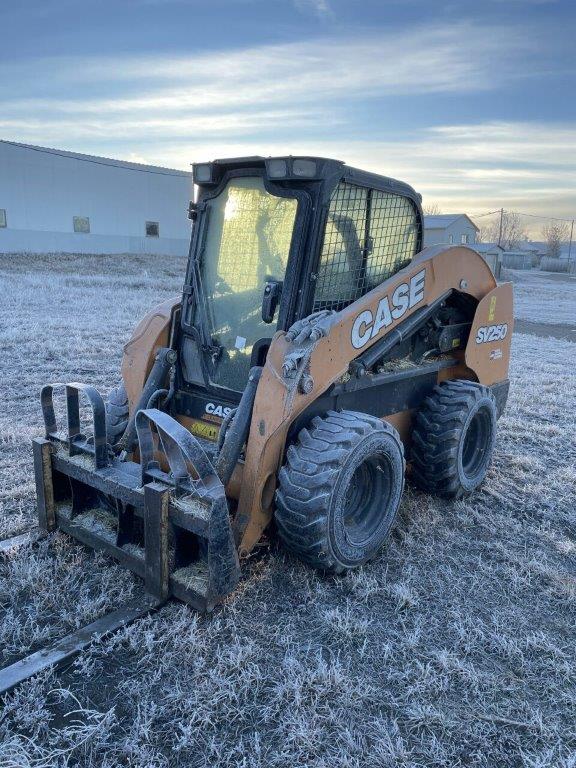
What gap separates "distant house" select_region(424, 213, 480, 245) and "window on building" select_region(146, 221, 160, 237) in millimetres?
22873

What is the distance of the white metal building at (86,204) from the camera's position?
2819 centimetres

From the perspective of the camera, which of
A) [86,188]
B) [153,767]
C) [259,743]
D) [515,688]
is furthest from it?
[86,188]

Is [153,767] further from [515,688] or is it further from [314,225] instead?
[314,225]

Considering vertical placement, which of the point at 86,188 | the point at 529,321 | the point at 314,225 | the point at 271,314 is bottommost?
the point at 529,321

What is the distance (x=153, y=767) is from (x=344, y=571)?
5.08 feet

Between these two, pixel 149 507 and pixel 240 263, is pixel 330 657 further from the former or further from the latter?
pixel 240 263

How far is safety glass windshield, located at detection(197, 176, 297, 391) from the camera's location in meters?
3.68

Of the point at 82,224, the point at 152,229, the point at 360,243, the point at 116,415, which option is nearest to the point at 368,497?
the point at 360,243

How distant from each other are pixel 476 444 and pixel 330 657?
252 centimetres

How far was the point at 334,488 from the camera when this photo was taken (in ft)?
10.6

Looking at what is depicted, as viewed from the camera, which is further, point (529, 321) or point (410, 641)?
point (529, 321)

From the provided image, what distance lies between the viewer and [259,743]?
2455mm

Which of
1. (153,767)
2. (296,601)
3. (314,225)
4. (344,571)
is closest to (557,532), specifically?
(344,571)

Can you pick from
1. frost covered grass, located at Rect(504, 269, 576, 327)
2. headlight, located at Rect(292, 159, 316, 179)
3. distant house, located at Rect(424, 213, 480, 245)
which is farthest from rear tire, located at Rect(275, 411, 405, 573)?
distant house, located at Rect(424, 213, 480, 245)
